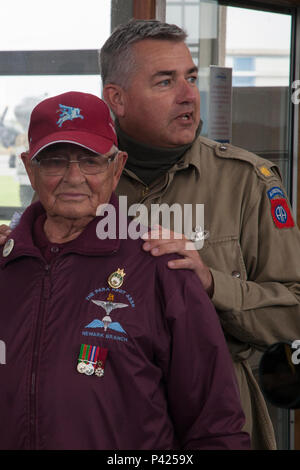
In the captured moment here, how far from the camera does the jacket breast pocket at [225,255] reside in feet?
Result: 6.54

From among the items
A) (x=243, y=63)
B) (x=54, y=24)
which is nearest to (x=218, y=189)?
(x=54, y=24)

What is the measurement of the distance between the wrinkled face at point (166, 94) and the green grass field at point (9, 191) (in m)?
0.92

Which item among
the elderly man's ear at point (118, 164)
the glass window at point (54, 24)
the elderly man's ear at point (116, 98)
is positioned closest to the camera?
the elderly man's ear at point (118, 164)

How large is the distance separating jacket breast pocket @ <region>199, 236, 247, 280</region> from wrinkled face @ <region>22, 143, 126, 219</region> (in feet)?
1.66

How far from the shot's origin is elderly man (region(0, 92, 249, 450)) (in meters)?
1.43

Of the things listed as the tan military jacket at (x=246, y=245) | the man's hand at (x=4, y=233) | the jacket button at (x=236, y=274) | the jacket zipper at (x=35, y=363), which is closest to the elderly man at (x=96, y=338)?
the jacket zipper at (x=35, y=363)

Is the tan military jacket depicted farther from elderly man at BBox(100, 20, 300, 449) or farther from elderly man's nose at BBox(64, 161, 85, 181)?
elderly man's nose at BBox(64, 161, 85, 181)

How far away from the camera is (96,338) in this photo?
1.46 meters

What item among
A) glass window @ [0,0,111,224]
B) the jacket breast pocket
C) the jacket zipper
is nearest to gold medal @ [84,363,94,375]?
the jacket zipper

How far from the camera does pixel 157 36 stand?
6.69 ft

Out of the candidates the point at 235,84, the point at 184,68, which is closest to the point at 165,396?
the point at 184,68

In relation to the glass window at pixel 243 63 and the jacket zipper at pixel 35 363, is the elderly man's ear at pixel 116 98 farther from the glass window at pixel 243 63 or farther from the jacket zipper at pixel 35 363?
the glass window at pixel 243 63

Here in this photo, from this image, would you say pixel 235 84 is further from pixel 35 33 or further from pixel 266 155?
pixel 35 33

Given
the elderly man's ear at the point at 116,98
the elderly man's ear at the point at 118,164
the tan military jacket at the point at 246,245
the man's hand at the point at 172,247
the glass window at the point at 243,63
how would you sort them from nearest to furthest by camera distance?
the man's hand at the point at 172,247, the elderly man's ear at the point at 118,164, the tan military jacket at the point at 246,245, the elderly man's ear at the point at 116,98, the glass window at the point at 243,63
